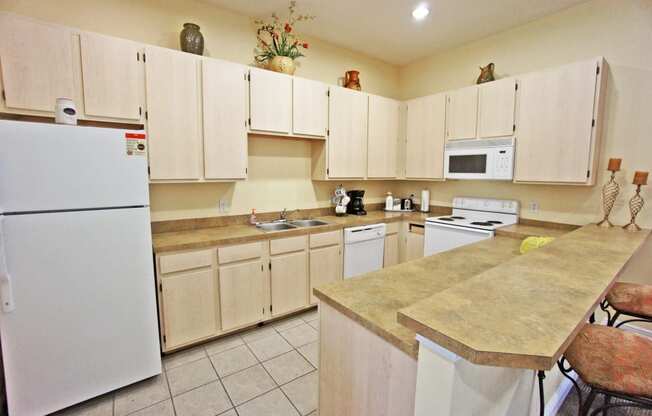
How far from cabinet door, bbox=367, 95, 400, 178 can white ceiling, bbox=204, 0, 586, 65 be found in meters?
0.70

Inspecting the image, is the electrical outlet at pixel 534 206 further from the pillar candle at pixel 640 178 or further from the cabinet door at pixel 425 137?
the cabinet door at pixel 425 137

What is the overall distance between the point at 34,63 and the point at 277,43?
188 cm

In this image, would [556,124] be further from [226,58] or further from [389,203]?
[226,58]

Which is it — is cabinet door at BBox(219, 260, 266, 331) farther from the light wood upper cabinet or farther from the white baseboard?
the light wood upper cabinet

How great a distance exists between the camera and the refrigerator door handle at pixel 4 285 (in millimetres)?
1477

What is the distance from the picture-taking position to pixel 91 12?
220 centimetres

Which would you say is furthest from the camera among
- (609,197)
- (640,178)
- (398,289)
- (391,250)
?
(391,250)

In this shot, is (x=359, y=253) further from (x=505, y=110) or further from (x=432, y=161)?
(x=505, y=110)

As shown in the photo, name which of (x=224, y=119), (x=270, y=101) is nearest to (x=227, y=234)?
(x=224, y=119)

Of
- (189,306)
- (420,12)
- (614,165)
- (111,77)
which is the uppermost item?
(420,12)

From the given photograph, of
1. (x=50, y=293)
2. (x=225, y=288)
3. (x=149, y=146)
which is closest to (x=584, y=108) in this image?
(x=225, y=288)

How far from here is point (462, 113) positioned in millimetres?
3188

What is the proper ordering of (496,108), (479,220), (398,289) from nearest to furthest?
(398,289), (496,108), (479,220)

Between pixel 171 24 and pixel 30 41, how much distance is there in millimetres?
1022
